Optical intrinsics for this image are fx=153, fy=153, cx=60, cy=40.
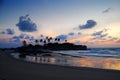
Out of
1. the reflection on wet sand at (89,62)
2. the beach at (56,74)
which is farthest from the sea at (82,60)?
the beach at (56,74)

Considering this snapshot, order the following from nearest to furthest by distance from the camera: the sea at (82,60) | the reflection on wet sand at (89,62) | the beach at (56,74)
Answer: the beach at (56,74) → the reflection on wet sand at (89,62) → the sea at (82,60)

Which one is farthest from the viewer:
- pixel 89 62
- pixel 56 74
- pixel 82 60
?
pixel 82 60

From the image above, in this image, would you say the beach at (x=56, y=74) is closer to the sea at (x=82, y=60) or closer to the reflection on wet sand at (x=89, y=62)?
the sea at (x=82, y=60)

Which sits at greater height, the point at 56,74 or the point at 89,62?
the point at 56,74

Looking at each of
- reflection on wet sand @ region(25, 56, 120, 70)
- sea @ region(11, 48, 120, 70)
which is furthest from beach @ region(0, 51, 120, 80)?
reflection on wet sand @ region(25, 56, 120, 70)

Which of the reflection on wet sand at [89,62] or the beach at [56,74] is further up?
the beach at [56,74]

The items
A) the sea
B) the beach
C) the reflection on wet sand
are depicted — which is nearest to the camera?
the beach

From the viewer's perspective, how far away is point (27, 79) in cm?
856

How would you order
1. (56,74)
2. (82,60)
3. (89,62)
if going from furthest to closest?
(82,60), (89,62), (56,74)

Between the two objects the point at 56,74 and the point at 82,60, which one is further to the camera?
the point at 82,60

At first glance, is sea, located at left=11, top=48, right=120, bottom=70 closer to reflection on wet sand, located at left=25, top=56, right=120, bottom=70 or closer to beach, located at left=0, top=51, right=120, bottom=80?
reflection on wet sand, located at left=25, top=56, right=120, bottom=70

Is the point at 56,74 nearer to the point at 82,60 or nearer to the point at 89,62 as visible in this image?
the point at 89,62

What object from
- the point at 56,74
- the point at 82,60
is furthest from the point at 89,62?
the point at 56,74

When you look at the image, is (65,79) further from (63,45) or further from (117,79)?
(63,45)
